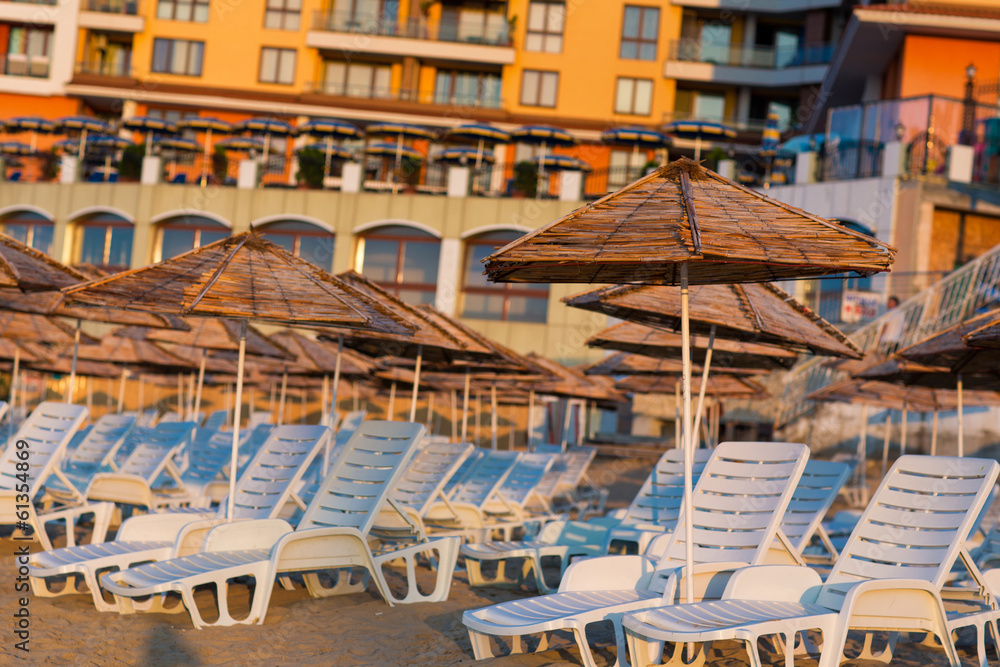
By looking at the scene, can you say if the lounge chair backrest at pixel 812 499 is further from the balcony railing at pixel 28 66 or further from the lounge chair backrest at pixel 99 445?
the balcony railing at pixel 28 66

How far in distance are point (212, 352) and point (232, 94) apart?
2366 centimetres

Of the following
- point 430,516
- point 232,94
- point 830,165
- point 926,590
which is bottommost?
point 430,516

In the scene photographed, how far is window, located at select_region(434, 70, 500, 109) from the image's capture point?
1547 inches

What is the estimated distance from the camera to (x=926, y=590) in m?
4.81

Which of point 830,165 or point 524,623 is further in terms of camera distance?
point 830,165

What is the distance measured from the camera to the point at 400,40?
127 feet

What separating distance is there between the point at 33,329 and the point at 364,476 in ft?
30.1

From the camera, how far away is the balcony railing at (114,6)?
3959 cm

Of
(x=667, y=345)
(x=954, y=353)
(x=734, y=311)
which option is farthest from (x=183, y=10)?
(x=954, y=353)

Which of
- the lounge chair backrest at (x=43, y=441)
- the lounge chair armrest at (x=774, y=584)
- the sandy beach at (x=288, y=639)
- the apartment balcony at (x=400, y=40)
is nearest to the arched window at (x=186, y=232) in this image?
the apartment balcony at (x=400, y=40)

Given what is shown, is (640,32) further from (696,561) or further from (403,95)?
(696,561)

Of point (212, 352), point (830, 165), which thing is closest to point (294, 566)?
point (212, 352)

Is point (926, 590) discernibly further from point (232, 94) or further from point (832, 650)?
point (232, 94)

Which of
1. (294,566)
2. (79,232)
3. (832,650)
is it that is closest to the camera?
(832,650)
